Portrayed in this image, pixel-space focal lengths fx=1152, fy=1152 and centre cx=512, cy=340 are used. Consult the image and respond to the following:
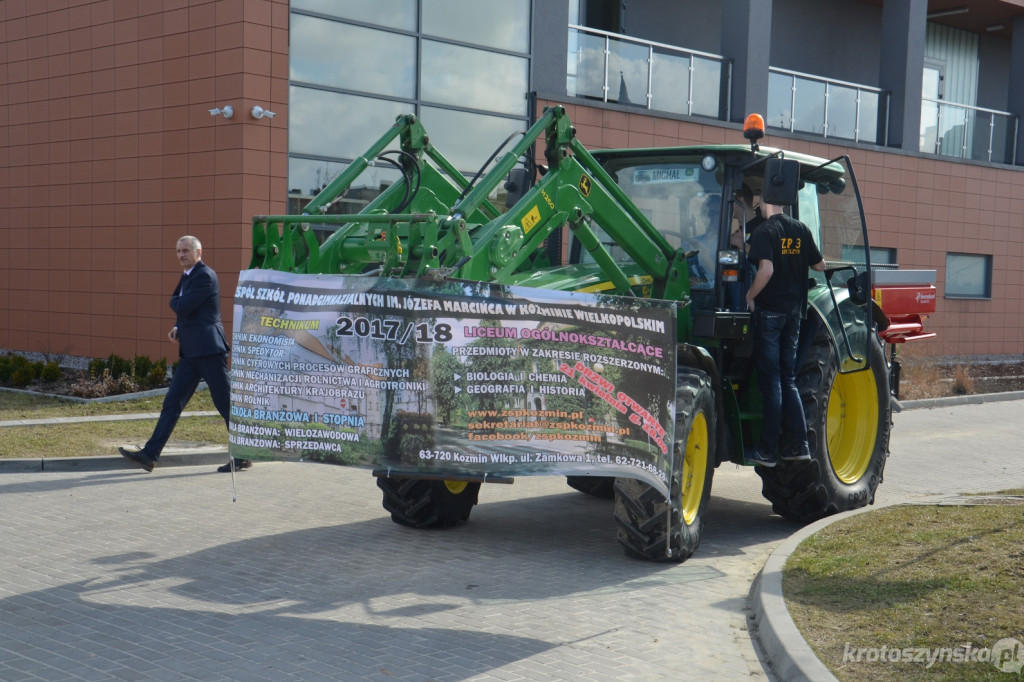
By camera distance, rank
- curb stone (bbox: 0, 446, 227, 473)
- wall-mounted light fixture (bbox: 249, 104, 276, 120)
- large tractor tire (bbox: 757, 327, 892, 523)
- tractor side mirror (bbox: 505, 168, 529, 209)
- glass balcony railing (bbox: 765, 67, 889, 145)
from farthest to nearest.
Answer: glass balcony railing (bbox: 765, 67, 889, 145) < wall-mounted light fixture (bbox: 249, 104, 276, 120) < curb stone (bbox: 0, 446, 227, 473) < tractor side mirror (bbox: 505, 168, 529, 209) < large tractor tire (bbox: 757, 327, 892, 523)

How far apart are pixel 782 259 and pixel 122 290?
12.9 m

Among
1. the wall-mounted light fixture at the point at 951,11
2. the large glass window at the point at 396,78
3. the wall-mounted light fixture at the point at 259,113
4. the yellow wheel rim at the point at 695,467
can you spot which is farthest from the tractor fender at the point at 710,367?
the wall-mounted light fixture at the point at 951,11

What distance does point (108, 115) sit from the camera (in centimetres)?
1836

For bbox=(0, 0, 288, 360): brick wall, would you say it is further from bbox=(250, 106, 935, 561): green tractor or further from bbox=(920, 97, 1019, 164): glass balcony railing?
bbox=(920, 97, 1019, 164): glass balcony railing

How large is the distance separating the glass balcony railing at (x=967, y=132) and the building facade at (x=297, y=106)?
944mm

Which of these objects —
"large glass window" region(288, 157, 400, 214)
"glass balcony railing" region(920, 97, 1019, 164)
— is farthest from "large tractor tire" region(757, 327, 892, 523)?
"glass balcony railing" region(920, 97, 1019, 164)

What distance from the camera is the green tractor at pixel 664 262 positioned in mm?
6927

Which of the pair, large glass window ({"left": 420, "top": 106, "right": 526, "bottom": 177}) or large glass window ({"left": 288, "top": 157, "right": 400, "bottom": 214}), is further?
large glass window ({"left": 420, "top": 106, "right": 526, "bottom": 177})

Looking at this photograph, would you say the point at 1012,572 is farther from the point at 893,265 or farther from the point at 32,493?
the point at 893,265

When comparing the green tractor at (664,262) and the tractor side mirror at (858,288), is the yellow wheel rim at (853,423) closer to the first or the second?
the green tractor at (664,262)

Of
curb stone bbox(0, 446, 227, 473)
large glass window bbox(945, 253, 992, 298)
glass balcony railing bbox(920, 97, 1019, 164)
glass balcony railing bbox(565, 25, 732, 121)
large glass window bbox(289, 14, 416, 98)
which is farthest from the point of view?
large glass window bbox(945, 253, 992, 298)

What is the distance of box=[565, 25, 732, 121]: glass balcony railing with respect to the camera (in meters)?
19.8

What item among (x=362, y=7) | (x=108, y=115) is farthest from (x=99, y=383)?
(x=362, y=7)

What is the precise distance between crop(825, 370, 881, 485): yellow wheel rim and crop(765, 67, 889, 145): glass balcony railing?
45.6 ft
